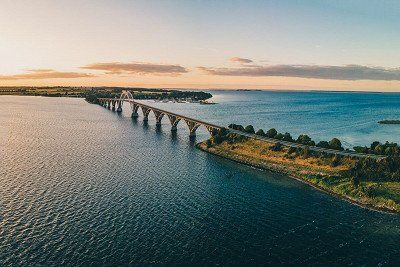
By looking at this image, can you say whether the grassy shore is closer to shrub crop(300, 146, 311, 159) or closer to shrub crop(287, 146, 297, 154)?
shrub crop(300, 146, 311, 159)

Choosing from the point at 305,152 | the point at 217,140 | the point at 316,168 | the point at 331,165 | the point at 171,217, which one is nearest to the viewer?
the point at 171,217

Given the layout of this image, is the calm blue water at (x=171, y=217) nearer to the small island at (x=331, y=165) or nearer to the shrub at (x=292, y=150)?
the small island at (x=331, y=165)

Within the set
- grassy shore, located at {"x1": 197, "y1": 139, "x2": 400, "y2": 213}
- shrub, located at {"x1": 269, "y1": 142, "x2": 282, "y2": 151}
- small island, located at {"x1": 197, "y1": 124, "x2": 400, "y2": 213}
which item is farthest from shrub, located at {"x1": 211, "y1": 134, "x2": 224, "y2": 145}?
shrub, located at {"x1": 269, "y1": 142, "x2": 282, "y2": 151}

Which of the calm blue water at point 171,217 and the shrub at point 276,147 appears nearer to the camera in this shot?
the calm blue water at point 171,217

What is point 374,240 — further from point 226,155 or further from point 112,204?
point 226,155

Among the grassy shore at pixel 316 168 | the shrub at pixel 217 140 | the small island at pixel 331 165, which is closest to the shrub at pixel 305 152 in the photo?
the small island at pixel 331 165

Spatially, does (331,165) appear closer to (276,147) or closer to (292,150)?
(292,150)

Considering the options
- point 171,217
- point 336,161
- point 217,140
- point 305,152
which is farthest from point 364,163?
point 171,217

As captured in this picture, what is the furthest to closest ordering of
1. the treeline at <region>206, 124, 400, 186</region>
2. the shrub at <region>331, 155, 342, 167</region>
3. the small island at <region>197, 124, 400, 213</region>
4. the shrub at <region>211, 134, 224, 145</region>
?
the shrub at <region>211, 134, 224, 145</region> < the shrub at <region>331, 155, 342, 167</region> < the treeline at <region>206, 124, 400, 186</region> < the small island at <region>197, 124, 400, 213</region>
